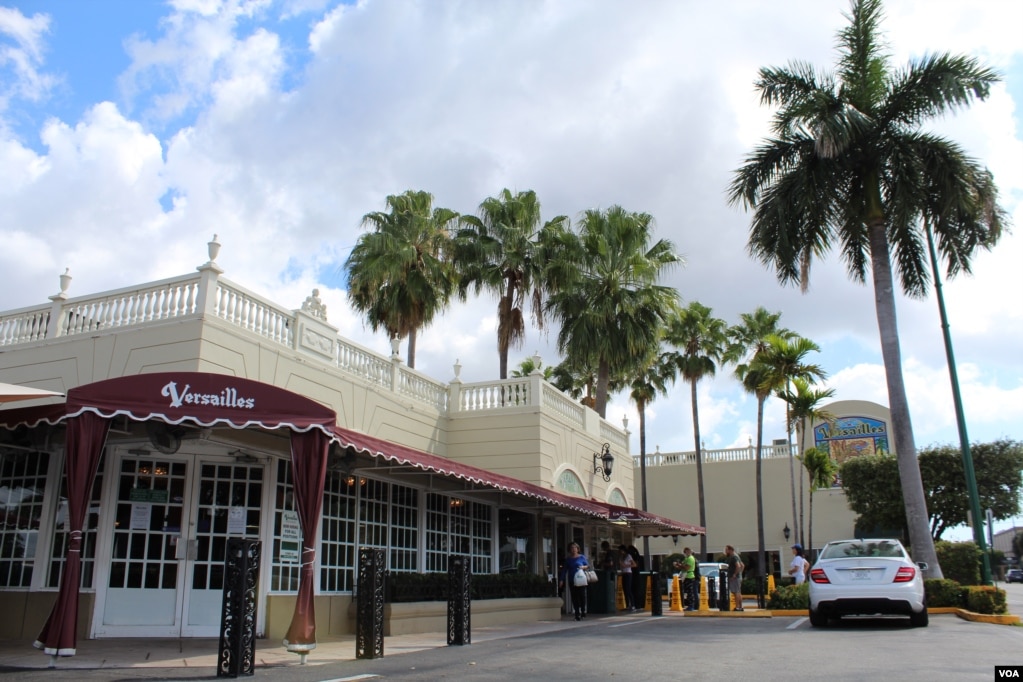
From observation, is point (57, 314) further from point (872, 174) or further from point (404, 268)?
point (872, 174)

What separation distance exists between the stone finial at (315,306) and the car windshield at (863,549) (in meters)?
9.74

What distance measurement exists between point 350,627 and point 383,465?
9.67ft

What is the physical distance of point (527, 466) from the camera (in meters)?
20.2

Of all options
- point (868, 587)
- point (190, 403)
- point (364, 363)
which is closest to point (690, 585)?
point (868, 587)

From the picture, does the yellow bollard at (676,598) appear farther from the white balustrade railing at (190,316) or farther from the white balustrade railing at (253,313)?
the white balustrade railing at (253,313)

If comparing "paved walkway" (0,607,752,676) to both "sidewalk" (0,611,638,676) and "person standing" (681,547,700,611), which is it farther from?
"person standing" (681,547,700,611)

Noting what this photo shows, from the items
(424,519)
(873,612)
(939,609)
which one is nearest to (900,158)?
(939,609)

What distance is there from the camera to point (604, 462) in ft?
78.6

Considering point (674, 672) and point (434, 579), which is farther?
point (434, 579)

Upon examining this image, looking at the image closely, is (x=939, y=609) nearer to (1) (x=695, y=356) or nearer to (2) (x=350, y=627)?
(2) (x=350, y=627)

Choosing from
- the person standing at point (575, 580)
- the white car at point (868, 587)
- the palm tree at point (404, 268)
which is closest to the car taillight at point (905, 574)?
the white car at point (868, 587)

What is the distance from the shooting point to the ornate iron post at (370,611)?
388 inches

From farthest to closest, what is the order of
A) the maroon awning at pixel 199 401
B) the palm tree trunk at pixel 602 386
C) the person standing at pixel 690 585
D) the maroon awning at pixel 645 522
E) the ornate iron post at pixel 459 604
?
the palm tree trunk at pixel 602 386 → the person standing at pixel 690 585 → the maroon awning at pixel 645 522 → the ornate iron post at pixel 459 604 → the maroon awning at pixel 199 401

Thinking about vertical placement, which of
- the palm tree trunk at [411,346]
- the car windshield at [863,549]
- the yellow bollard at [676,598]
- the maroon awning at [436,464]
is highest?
the palm tree trunk at [411,346]
